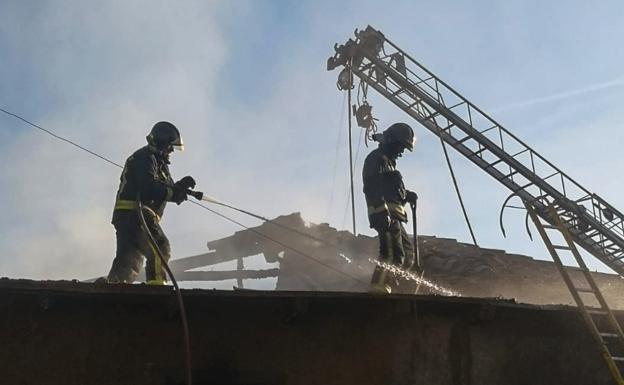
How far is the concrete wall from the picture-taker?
4.09 metres

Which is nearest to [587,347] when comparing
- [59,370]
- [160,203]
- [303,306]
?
[303,306]

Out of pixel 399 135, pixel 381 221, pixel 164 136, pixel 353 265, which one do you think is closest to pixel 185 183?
pixel 164 136

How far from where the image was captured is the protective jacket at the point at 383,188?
708cm

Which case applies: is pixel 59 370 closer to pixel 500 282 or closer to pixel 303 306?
pixel 303 306

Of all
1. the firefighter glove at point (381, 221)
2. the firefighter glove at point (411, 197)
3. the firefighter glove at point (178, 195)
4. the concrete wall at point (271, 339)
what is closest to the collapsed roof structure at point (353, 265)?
the firefighter glove at point (411, 197)

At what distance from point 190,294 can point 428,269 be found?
26.3 ft

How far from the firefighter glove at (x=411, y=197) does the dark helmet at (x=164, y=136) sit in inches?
118

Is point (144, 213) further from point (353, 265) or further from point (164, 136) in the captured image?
point (353, 265)

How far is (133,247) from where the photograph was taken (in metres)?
5.62

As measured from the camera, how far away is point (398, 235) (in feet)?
23.1

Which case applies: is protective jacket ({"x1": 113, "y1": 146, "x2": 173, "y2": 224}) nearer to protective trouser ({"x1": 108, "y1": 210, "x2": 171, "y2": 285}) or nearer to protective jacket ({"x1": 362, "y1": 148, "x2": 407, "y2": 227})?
protective trouser ({"x1": 108, "y1": 210, "x2": 171, "y2": 285})

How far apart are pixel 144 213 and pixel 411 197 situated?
344 cm

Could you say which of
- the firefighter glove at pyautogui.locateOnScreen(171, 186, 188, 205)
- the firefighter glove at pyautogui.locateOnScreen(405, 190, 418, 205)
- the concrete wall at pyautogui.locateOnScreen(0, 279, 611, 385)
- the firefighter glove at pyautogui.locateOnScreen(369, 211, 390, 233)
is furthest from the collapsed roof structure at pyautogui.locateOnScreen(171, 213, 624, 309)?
the firefighter glove at pyautogui.locateOnScreen(171, 186, 188, 205)

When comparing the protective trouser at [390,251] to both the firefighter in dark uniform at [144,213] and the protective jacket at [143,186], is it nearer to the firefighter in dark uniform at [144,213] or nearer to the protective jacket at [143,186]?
the firefighter in dark uniform at [144,213]
